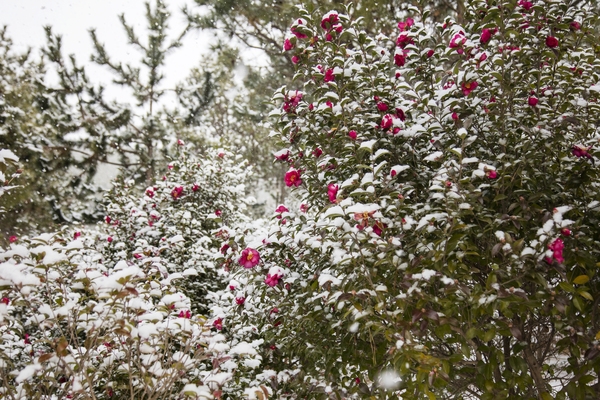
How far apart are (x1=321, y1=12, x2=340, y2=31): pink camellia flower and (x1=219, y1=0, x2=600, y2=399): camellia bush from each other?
2 cm

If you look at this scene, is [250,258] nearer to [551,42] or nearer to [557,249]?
[557,249]

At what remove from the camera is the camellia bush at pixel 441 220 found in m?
1.47

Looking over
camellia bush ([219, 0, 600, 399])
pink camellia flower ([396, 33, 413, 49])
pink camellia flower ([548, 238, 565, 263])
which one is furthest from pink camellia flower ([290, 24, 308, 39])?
pink camellia flower ([548, 238, 565, 263])

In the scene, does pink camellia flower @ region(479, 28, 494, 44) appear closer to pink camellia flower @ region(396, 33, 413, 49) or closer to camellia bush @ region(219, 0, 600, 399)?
camellia bush @ region(219, 0, 600, 399)

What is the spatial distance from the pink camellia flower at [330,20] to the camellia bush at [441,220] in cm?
2

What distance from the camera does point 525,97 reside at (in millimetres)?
2002

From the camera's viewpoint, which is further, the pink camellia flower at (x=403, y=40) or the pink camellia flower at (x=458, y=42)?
the pink camellia flower at (x=403, y=40)

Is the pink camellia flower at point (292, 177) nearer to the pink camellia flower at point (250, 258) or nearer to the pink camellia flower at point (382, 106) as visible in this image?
the pink camellia flower at point (250, 258)

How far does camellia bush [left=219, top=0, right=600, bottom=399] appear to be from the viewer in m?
1.47

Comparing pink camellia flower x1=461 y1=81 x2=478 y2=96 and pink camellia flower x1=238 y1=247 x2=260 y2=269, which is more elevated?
pink camellia flower x1=461 y1=81 x2=478 y2=96

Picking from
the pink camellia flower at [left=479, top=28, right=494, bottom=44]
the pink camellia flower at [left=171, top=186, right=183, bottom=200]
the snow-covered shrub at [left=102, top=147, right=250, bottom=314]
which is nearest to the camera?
the pink camellia flower at [left=479, top=28, right=494, bottom=44]

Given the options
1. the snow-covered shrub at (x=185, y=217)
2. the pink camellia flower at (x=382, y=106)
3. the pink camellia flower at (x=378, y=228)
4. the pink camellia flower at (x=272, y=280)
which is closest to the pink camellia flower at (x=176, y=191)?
the snow-covered shrub at (x=185, y=217)

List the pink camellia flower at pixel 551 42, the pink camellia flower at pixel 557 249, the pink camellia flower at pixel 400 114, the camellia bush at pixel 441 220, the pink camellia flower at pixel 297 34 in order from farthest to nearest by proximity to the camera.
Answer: the pink camellia flower at pixel 297 34, the pink camellia flower at pixel 400 114, the pink camellia flower at pixel 551 42, the camellia bush at pixel 441 220, the pink camellia flower at pixel 557 249

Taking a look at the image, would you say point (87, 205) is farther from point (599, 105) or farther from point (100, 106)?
point (599, 105)
